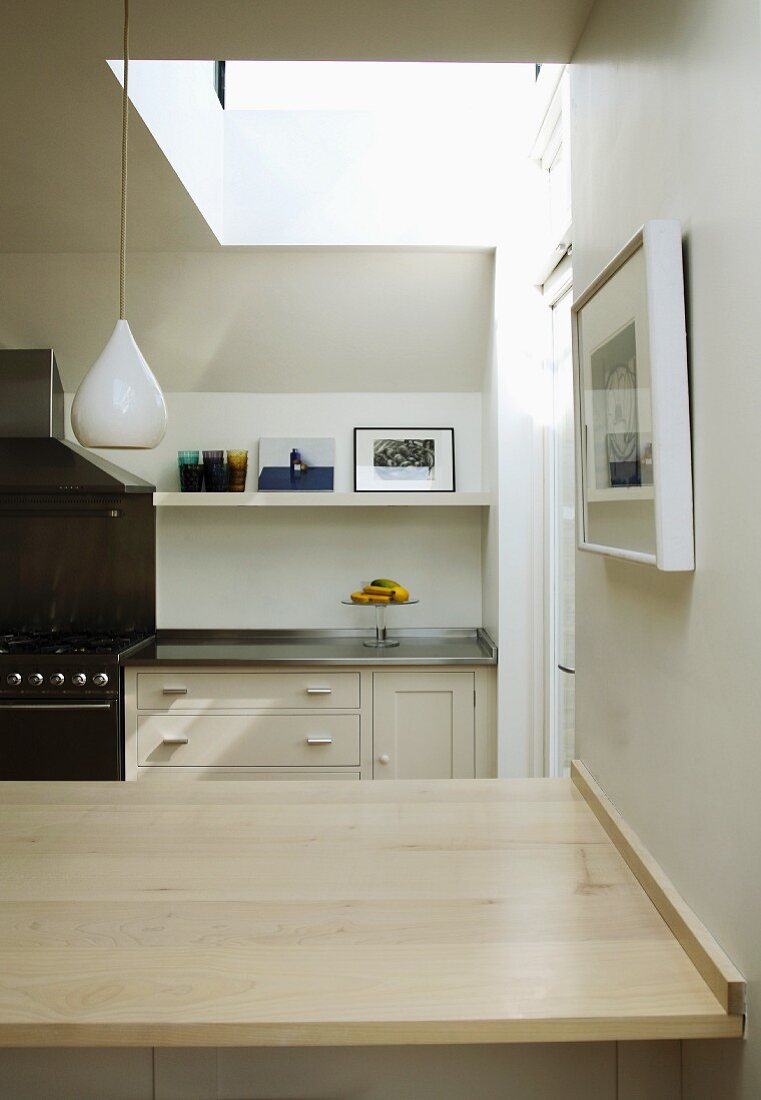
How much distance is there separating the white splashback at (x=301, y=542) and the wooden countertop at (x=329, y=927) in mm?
2370

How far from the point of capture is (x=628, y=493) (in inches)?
50.9

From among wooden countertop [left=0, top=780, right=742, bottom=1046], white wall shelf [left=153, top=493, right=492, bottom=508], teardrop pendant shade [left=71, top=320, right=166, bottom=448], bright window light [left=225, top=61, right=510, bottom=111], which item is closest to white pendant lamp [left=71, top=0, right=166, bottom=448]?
teardrop pendant shade [left=71, top=320, right=166, bottom=448]

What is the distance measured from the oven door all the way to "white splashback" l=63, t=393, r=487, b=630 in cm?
76

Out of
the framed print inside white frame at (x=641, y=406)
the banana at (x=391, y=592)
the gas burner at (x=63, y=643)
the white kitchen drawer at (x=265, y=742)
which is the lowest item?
the white kitchen drawer at (x=265, y=742)

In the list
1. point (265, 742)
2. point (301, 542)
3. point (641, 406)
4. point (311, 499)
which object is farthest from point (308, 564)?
point (641, 406)

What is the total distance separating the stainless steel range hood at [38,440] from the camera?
11.7ft

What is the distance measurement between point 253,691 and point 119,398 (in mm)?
1915

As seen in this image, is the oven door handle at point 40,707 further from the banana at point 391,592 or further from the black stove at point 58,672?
the banana at point 391,592

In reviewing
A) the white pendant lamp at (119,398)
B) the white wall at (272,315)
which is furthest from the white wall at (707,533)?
the white wall at (272,315)

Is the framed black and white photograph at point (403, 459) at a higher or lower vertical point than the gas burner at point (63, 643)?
higher

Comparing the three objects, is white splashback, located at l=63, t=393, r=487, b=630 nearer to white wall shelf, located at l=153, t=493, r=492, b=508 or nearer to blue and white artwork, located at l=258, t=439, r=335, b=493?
blue and white artwork, located at l=258, t=439, r=335, b=493

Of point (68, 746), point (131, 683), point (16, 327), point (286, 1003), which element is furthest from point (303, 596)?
point (286, 1003)

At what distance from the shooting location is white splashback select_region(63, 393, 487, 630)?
3982 millimetres

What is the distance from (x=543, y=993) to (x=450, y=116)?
3097 mm
